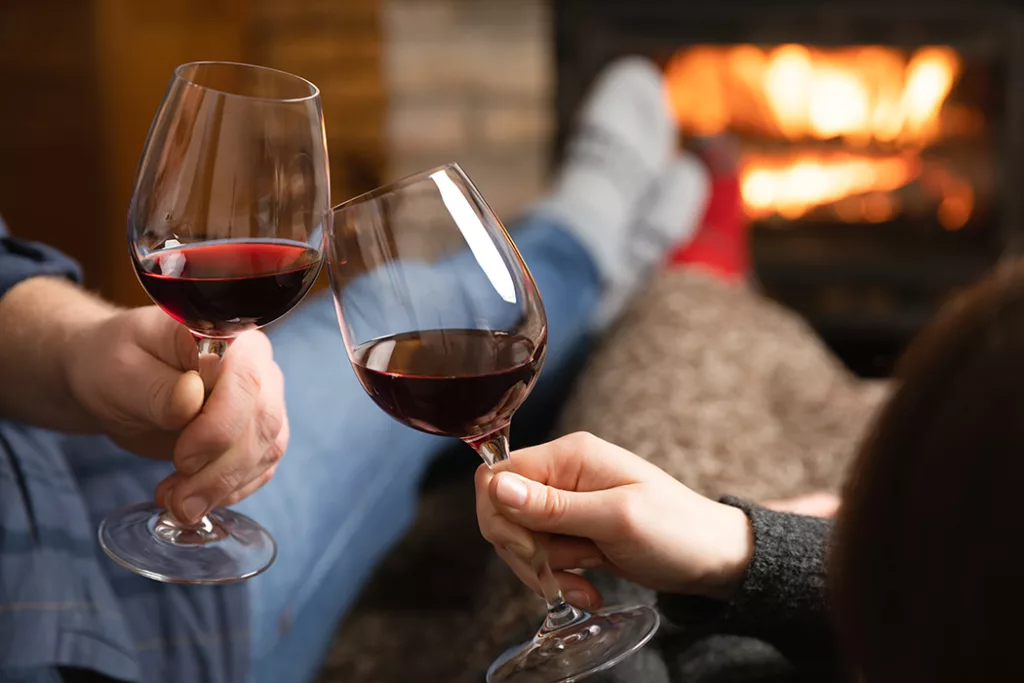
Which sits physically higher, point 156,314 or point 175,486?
point 156,314

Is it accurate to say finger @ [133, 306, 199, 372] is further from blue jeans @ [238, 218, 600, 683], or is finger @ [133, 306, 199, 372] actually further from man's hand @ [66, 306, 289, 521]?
blue jeans @ [238, 218, 600, 683]

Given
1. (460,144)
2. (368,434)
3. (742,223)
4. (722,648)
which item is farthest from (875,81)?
(722,648)

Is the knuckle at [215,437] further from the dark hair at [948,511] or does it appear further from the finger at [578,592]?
the dark hair at [948,511]

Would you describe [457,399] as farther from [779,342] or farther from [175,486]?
[779,342]

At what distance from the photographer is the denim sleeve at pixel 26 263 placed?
786mm

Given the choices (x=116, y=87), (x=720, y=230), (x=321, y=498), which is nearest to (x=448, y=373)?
(x=321, y=498)

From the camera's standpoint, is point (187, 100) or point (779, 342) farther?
point (779, 342)

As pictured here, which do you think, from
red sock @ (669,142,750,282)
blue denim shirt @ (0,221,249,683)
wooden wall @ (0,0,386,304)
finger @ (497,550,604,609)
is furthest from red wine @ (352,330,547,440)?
wooden wall @ (0,0,386,304)

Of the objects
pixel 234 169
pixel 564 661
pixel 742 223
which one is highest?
pixel 234 169

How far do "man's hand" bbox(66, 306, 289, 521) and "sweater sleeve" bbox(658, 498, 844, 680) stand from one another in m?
0.30

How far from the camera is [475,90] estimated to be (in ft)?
8.52

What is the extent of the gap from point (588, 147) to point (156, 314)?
1.50 m

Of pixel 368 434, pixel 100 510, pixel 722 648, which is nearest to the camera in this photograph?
pixel 722 648

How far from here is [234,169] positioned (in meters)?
0.60
